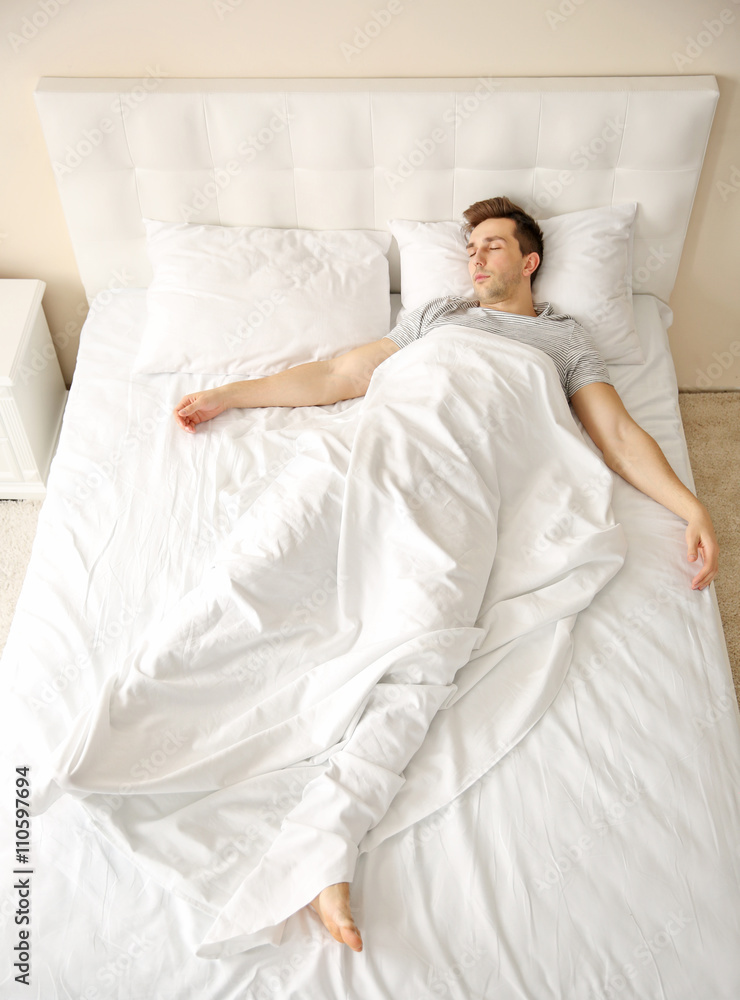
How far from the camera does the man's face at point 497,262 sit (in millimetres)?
1900

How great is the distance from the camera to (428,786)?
1.26 metres

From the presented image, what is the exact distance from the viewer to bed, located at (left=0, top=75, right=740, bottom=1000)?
1120mm

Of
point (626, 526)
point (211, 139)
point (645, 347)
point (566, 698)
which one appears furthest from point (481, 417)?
point (211, 139)

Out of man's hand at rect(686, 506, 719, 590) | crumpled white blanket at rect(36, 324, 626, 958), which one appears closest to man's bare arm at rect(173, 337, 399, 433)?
crumpled white blanket at rect(36, 324, 626, 958)

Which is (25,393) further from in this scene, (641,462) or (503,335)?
(641,462)

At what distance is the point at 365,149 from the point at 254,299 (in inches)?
18.0

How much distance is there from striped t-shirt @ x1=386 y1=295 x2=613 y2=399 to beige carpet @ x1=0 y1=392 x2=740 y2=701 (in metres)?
0.60

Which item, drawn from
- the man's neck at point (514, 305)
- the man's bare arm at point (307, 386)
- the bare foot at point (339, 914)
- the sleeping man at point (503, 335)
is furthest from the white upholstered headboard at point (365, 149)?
the bare foot at point (339, 914)

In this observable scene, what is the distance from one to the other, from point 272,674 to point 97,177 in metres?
1.37

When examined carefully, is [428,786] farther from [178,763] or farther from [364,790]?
[178,763]

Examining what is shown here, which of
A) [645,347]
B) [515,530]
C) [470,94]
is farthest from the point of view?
[645,347]

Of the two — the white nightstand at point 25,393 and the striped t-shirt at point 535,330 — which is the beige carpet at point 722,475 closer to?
the striped t-shirt at point 535,330

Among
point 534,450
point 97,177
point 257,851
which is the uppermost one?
point 97,177

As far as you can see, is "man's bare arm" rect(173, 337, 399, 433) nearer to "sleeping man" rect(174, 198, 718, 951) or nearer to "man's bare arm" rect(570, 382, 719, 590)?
"sleeping man" rect(174, 198, 718, 951)
